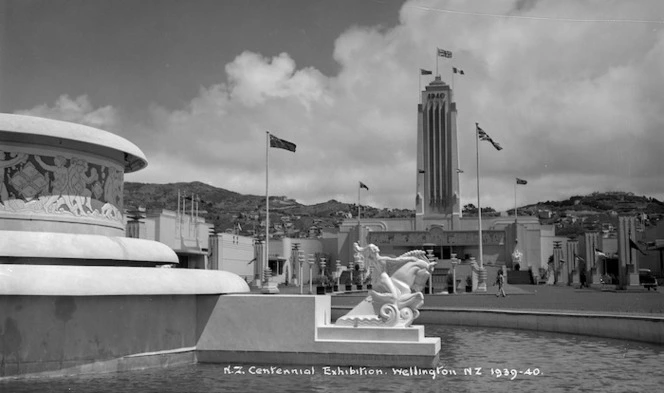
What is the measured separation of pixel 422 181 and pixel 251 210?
94.3m

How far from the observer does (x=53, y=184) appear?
1092 centimetres

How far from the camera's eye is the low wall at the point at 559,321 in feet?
47.5

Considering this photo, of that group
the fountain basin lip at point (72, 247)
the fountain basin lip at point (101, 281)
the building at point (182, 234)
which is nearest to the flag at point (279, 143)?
the building at point (182, 234)

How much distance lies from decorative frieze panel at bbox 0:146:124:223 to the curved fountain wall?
0.02m

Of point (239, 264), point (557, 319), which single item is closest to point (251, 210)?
point (239, 264)

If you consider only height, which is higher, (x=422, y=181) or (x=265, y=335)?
(x=422, y=181)

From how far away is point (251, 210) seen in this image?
169750mm

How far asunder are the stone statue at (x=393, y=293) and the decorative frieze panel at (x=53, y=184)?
196 inches

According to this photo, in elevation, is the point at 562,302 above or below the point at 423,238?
below

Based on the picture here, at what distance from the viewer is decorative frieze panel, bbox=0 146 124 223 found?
1062 cm

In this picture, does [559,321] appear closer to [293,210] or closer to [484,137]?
[484,137]

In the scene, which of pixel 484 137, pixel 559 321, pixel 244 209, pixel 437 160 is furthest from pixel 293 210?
pixel 559 321

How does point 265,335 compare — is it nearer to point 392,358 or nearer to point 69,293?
point 392,358

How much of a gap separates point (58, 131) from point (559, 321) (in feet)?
42.4
